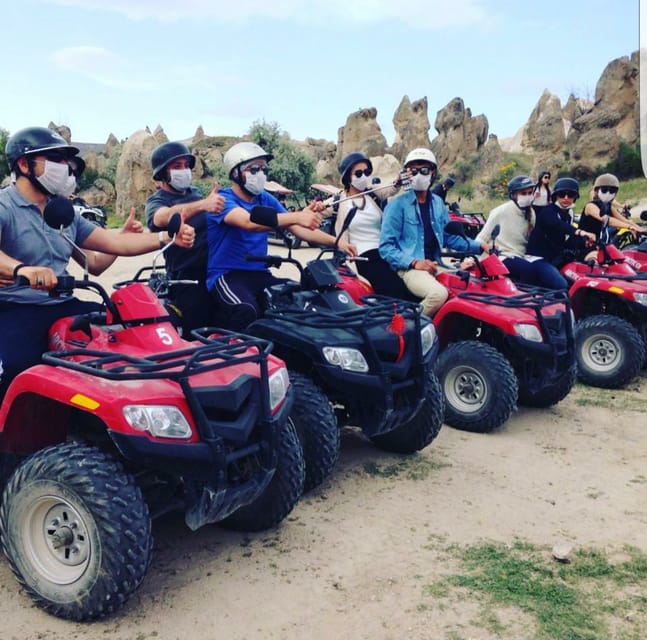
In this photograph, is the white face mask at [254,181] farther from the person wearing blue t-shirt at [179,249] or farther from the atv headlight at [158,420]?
the atv headlight at [158,420]

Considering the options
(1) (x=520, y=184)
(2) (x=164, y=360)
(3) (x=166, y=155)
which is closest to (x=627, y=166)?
(1) (x=520, y=184)

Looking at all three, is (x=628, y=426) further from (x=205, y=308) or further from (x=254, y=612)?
(x=254, y=612)

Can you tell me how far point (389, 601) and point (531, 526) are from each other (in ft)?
4.09

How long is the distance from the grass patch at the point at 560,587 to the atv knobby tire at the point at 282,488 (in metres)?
0.85

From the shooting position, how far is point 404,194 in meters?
6.64

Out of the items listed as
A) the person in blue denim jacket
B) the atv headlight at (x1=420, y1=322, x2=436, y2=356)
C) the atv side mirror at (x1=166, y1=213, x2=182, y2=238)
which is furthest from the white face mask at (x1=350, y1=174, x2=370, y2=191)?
the atv side mirror at (x1=166, y1=213, x2=182, y2=238)

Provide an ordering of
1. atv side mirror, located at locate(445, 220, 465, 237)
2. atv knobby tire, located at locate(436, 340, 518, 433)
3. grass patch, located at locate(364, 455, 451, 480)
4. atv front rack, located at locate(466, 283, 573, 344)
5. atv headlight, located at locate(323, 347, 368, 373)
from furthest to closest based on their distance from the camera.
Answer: atv side mirror, located at locate(445, 220, 465, 237), atv front rack, located at locate(466, 283, 573, 344), atv knobby tire, located at locate(436, 340, 518, 433), grass patch, located at locate(364, 455, 451, 480), atv headlight, located at locate(323, 347, 368, 373)

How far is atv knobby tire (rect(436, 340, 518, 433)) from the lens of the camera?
621cm

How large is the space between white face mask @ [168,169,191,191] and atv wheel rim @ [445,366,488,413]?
2.62m

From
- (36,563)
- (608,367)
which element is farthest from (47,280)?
(608,367)

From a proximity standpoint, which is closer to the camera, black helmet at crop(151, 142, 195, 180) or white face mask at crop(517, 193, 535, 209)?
black helmet at crop(151, 142, 195, 180)

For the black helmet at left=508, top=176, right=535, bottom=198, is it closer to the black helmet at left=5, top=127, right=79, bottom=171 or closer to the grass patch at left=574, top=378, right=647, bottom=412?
the grass patch at left=574, top=378, right=647, bottom=412

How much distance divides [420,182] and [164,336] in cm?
337

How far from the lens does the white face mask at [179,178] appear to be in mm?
5867
